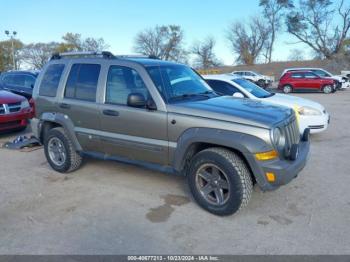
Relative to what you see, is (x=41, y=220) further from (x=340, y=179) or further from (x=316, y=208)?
(x=340, y=179)

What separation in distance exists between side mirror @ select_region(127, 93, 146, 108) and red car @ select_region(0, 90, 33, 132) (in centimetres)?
552

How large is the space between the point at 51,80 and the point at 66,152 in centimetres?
127

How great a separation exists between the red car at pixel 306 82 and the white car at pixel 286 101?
17737 mm

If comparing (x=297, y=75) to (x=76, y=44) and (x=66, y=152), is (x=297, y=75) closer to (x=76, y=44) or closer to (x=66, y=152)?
(x=66, y=152)

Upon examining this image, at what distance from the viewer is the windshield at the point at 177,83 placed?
474 centimetres

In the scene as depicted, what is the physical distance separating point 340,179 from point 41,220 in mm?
4478

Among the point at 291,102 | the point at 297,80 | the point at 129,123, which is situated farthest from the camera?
the point at 297,80

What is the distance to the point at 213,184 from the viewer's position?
4344 mm

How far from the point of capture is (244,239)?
12.4 ft

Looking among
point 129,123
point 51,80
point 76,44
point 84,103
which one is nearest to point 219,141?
point 129,123

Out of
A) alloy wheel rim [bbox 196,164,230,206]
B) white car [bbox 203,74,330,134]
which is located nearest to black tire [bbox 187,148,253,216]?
alloy wheel rim [bbox 196,164,230,206]

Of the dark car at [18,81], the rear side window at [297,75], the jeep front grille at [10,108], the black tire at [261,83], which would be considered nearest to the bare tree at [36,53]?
the black tire at [261,83]

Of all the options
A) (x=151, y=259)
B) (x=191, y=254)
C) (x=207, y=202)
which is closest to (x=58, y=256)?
(x=151, y=259)

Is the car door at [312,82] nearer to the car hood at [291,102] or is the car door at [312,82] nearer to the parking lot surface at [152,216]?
the car hood at [291,102]
